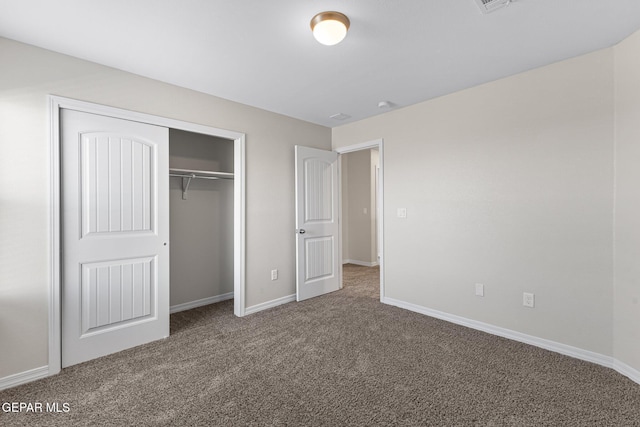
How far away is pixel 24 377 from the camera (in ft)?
6.73

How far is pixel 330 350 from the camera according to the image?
2479 millimetres

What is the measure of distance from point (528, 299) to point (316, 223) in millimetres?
2460

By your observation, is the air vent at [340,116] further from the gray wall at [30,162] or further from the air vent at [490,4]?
the air vent at [490,4]

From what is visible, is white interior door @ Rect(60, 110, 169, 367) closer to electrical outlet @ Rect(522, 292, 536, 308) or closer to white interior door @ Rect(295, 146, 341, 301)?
white interior door @ Rect(295, 146, 341, 301)

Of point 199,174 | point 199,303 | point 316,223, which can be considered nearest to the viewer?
point 199,174

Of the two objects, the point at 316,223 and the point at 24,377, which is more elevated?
the point at 316,223

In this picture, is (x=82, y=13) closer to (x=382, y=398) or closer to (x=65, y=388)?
(x=65, y=388)

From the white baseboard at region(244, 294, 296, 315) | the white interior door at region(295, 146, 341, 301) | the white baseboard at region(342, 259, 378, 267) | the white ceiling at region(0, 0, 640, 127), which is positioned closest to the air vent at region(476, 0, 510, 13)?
the white ceiling at region(0, 0, 640, 127)

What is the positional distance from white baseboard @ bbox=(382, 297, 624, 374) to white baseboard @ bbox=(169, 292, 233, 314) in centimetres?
234

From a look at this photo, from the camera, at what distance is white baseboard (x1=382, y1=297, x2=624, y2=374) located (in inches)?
87.0

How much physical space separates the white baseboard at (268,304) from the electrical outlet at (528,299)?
253cm

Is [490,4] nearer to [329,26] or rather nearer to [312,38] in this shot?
[329,26]

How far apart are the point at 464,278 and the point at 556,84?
191 centimetres

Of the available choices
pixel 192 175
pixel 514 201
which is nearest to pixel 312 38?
pixel 192 175
